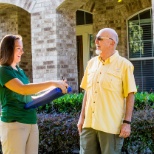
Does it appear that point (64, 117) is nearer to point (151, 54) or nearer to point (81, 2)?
point (81, 2)

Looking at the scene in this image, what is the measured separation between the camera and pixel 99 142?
380cm

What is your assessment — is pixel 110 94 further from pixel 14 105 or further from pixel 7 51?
pixel 7 51

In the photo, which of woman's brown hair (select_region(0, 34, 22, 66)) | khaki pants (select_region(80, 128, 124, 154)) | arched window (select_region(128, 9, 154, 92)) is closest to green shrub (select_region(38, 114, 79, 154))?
khaki pants (select_region(80, 128, 124, 154))

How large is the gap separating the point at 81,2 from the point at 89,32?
2.97 m

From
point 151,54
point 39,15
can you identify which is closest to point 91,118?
point 39,15

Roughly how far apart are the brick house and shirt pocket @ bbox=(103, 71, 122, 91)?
568 cm

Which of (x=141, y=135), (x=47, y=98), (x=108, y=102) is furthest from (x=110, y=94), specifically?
(x=141, y=135)

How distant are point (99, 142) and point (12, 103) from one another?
90 centimetres

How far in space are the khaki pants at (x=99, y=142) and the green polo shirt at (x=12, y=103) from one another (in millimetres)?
539

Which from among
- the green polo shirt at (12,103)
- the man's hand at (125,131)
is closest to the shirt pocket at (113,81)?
the man's hand at (125,131)

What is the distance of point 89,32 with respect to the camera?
13219mm

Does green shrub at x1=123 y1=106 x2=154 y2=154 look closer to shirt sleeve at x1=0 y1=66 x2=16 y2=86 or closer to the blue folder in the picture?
the blue folder

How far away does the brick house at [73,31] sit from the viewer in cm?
1014

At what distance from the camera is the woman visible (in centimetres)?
357
